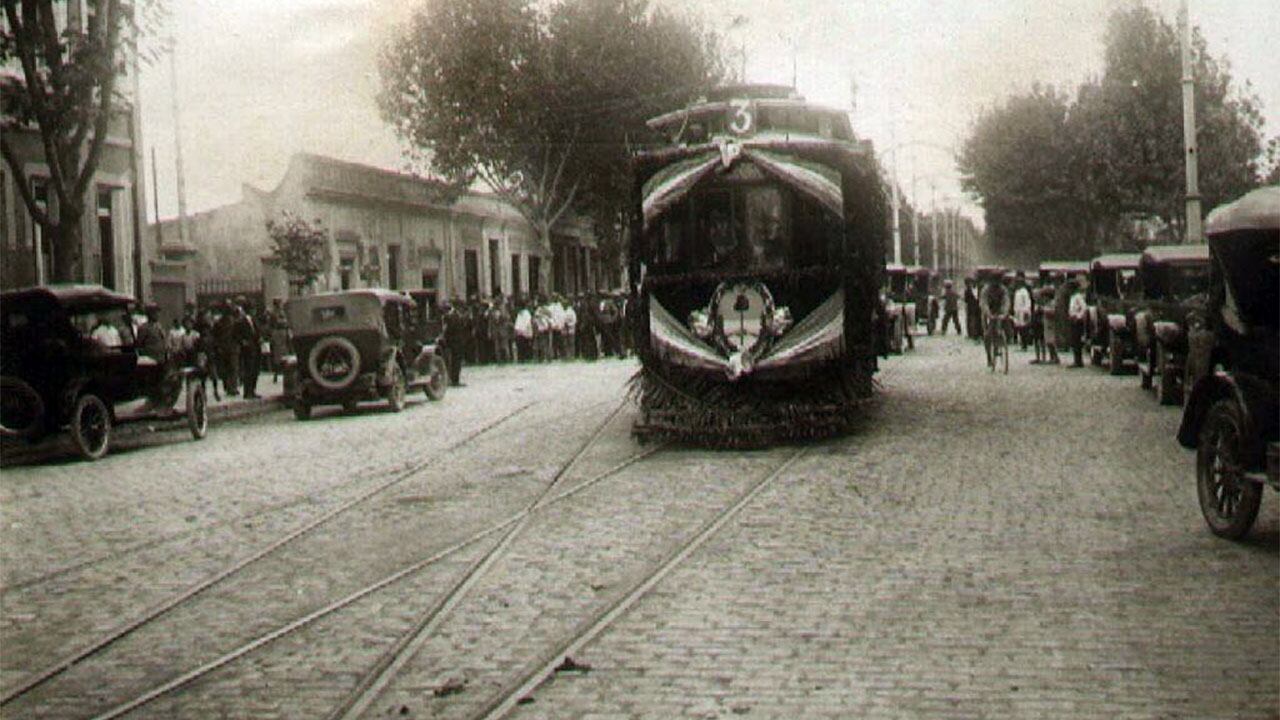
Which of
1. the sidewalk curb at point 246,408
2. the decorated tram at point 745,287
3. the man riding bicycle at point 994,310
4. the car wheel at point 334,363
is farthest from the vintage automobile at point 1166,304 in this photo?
the sidewalk curb at point 246,408

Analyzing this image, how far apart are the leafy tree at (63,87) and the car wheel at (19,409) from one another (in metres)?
3.90

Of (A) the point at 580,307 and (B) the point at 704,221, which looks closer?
(B) the point at 704,221

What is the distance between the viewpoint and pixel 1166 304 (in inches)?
763

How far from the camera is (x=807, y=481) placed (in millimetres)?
12469

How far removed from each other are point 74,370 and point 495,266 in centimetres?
3747

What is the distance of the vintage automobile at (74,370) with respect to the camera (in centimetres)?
1656

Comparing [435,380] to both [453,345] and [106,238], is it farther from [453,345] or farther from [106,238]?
[106,238]

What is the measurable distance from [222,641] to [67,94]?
14.5m

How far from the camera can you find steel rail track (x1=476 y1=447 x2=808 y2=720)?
604cm

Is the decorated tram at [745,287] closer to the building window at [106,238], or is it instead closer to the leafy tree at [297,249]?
the building window at [106,238]

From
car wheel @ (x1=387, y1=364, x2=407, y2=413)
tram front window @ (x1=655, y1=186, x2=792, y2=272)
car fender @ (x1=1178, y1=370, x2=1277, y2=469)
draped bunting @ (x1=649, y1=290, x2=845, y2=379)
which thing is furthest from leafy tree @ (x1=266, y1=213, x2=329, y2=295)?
car fender @ (x1=1178, y1=370, x2=1277, y2=469)

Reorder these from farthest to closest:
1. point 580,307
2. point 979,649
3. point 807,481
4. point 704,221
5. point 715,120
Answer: point 580,307 < point 715,120 < point 704,221 < point 807,481 < point 979,649

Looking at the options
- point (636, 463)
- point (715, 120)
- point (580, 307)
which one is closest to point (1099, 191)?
point (580, 307)

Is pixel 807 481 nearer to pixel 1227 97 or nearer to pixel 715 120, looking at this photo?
pixel 715 120
